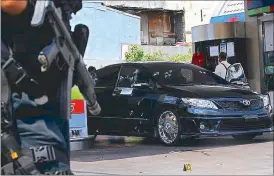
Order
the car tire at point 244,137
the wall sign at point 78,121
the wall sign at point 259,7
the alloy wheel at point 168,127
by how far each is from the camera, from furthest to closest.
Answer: the wall sign at point 259,7 → the car tire at point 244,137 → the alloy wheel at point 168,127 → the wall sign at point 78,121

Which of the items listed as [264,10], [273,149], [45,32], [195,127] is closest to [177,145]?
[195,127]

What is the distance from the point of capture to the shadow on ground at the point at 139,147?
9121 mm

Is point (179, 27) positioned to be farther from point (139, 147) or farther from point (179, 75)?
point (139, 147)

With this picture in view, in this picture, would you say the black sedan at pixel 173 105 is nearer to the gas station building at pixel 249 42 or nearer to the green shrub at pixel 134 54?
the gas station building at pixel 249 42

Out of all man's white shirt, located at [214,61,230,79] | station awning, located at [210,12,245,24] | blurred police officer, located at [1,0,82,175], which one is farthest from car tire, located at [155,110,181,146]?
station awning, located at [210,12,245,24]

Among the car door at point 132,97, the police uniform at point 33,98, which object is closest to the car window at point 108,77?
A: the car door at point 132,97

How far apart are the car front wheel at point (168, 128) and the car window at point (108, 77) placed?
1439 millimetres

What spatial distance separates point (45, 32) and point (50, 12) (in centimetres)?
18

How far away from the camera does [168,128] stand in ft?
33.9

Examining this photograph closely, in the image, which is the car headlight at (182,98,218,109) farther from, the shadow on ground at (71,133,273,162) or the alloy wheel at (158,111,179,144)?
the shadow on ground at (71,133,273,162)

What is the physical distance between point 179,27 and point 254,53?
21.9 m

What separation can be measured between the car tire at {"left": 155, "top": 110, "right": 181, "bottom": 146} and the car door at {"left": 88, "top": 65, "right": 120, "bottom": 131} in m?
1.08

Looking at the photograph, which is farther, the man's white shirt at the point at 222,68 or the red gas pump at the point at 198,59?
the red gas pump at the point at 198,59

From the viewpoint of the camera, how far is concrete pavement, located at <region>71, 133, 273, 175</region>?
7.32 meters
